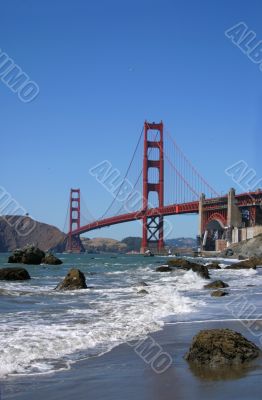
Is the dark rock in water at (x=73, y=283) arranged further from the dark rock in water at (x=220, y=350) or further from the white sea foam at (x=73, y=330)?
the dark rock in water at (x=220, y=350)

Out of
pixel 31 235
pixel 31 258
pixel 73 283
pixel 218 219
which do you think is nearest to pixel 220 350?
pixel 73 283

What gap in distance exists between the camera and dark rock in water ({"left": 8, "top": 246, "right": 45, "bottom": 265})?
4097 centimetres

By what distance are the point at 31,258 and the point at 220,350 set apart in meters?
36.5

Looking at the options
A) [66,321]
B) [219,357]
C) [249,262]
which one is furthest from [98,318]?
[249,262]

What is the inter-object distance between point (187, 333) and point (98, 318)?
2.11 meters

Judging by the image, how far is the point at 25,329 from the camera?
7.73m

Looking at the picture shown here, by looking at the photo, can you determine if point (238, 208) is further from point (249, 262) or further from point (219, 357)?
point (219, 357)

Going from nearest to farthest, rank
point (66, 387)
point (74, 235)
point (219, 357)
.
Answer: point (66, 387)
point (219, 357)
point (74, 235)

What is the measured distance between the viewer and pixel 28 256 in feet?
135

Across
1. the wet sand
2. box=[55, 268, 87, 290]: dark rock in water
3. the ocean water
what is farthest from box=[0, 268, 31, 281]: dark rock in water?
the wet sand

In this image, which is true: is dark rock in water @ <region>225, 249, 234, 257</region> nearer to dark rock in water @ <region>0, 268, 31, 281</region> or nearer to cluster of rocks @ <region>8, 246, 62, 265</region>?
cluster of rocks @ <region>8, 246, 62, 265</region>

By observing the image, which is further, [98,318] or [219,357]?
[98,318]

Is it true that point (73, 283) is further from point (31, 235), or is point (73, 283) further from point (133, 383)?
point (31, 235)

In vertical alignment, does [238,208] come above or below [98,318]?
above
